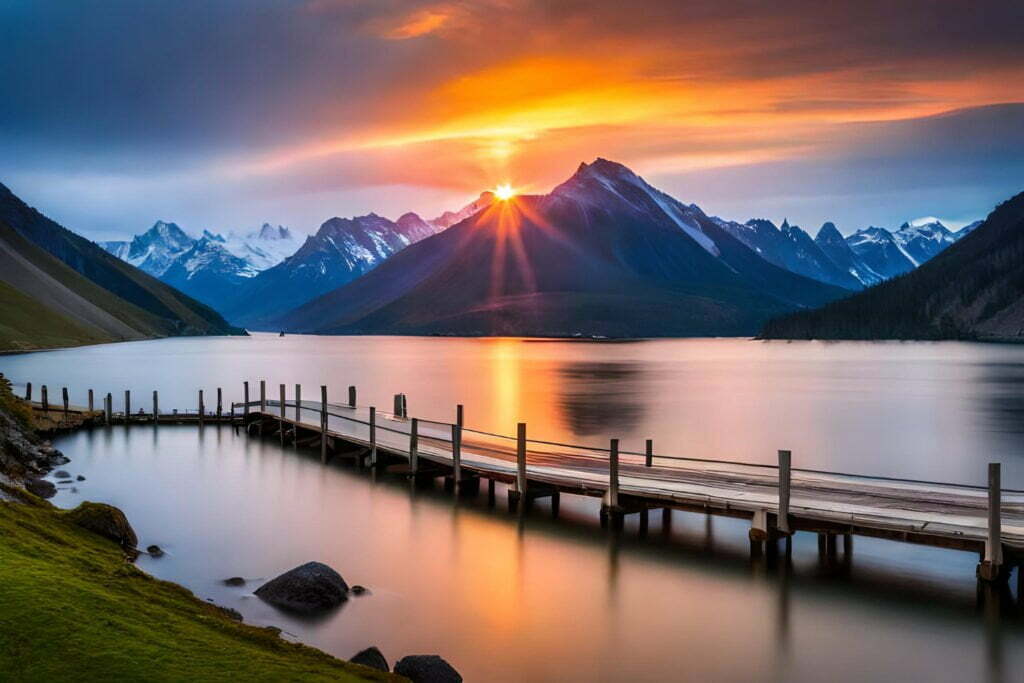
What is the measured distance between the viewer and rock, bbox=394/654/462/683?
15.8 m

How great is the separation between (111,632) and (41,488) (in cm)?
2403

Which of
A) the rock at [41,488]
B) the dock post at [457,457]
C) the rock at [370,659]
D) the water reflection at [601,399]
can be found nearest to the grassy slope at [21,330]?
the water reflection at [601,399]

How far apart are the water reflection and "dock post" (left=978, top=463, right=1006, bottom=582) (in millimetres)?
40184

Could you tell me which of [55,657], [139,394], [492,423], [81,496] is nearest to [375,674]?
[55,657]

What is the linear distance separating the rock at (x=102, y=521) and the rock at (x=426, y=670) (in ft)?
36.7

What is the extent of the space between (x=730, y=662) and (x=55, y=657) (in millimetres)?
12794

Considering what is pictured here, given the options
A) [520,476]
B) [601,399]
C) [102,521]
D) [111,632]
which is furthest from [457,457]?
[601,399]

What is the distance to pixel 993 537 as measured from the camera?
2100 cm

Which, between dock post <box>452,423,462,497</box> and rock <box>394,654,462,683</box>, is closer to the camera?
rock <box>394,654,462,683</box>

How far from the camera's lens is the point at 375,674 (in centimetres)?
1498

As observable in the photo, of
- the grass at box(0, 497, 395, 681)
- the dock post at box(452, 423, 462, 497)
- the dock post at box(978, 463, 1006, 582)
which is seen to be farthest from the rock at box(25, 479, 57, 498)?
the dock post at box(978, 463, 1006, 582)

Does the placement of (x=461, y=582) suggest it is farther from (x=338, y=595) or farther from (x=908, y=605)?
(x=908, y=605)

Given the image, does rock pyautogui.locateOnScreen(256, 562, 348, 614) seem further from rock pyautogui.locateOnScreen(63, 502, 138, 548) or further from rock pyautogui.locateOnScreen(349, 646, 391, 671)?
rock pyautogui.locateOnScreen(349, 646, 391, 671)

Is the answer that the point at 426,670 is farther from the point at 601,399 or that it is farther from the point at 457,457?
the point at 601,399
